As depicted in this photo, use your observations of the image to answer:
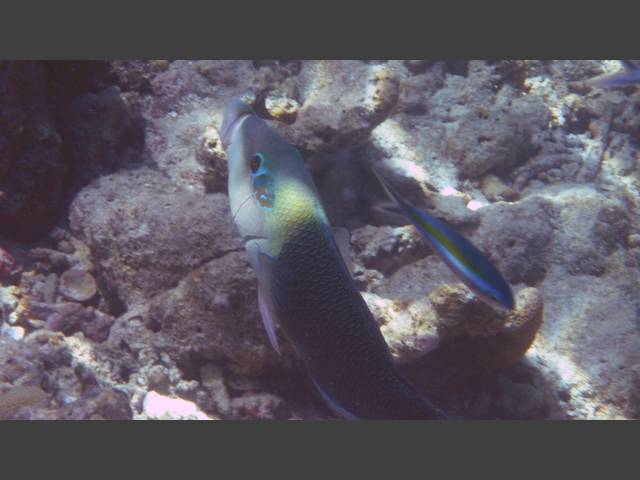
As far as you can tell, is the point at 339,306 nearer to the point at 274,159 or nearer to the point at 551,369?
the point at 274,159

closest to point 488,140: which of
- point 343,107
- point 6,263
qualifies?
point 343,107

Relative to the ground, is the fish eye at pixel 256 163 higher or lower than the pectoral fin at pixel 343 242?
higher

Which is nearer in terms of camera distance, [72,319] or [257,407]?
[257,407]

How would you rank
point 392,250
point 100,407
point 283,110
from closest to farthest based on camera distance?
point 100,407, point 392,250, point 283,110

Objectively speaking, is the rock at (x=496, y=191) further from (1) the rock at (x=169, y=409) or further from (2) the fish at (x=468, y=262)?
(1) the rock at (x=169, y=409)

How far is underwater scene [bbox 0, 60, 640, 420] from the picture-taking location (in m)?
1.57

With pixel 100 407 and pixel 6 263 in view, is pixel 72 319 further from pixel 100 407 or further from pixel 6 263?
pixel 100 407

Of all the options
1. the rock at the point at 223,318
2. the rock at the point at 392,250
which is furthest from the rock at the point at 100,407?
the rock at the point at 392,250

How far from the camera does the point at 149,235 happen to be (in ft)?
11.1

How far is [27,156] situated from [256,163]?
2.83 meters

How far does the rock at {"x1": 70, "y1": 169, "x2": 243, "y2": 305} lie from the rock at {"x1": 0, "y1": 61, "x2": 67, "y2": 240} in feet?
0.85

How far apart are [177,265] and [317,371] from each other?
2092mm

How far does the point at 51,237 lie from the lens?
12.4ft

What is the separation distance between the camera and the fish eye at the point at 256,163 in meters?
1.60
